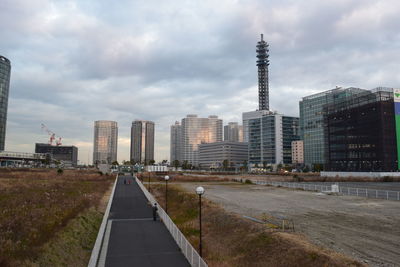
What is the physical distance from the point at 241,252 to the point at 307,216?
1237cm

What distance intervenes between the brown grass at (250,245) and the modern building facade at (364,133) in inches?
4540

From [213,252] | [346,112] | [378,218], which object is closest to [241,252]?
[213,252]

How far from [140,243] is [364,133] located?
131 meters

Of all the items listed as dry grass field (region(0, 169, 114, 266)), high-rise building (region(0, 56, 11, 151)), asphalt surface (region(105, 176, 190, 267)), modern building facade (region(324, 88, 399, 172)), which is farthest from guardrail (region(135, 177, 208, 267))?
high-rise building (region(0, 56, 11, 151))

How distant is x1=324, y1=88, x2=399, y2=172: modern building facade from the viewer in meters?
124

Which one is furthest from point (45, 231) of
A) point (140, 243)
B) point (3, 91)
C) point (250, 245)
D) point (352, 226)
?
point (3, 91)

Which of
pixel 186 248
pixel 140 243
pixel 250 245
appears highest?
pixel 186 248

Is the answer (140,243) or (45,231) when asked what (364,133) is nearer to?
(140,243)

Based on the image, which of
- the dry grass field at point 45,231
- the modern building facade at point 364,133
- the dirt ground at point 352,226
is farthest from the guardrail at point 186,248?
the modern building facade at point 364,133

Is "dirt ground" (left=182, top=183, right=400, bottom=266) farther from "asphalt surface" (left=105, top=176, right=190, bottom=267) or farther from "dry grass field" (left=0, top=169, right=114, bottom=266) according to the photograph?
"dry grass field" (left=0, top=169, right=114, bottom=266)

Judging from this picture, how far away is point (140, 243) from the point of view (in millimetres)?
24688

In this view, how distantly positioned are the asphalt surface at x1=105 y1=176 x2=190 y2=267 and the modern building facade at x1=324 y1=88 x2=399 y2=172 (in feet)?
386

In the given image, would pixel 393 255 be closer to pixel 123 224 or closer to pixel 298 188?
pixel 123 224

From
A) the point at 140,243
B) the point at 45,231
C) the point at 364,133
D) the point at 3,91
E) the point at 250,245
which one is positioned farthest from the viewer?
the point at 3,91
